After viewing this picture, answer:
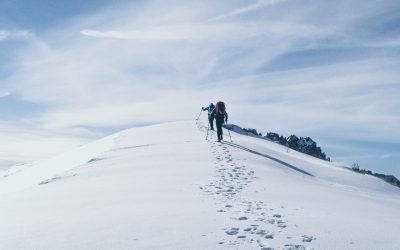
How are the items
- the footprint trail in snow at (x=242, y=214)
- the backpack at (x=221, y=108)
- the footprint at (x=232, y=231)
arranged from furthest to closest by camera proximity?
the backpack at (x=221, y=108) → the footprint at (x=232, y=231) → the footprint trail in snow at (x=242, y=214)

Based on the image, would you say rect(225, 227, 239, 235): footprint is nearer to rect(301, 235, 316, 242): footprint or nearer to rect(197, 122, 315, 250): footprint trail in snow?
rect(197, 122, 315, 250): footprint trail in snow

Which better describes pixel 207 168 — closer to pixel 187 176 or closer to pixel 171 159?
pixel 187 176

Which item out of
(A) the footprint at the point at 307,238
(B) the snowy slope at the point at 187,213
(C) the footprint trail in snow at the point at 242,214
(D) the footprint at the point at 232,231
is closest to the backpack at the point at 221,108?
(B) the snowy slope at the point at 187,213

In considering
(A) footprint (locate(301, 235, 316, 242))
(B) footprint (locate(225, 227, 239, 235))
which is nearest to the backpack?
(B) footprint (locate(225, 227, 239, 235))

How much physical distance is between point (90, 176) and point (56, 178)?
3.87 ft

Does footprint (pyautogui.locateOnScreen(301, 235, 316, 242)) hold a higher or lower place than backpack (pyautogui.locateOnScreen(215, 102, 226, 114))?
lower

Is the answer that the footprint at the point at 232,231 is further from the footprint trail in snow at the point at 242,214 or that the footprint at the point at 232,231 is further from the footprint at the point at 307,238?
the footprint at the point at 307,238

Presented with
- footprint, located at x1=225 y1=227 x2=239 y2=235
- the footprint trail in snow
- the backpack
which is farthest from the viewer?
the backpack

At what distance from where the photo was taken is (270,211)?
29.6 feet

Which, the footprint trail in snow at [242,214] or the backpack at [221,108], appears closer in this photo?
the footprint trail in snow at [242,214]

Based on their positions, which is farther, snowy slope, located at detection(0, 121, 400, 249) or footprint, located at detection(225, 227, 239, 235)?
footprint, located at detection(225, 227, 239, 235)

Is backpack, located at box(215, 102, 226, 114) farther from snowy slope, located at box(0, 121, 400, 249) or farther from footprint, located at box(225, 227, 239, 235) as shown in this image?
footprint, located at box(225, 227, 239, 235)

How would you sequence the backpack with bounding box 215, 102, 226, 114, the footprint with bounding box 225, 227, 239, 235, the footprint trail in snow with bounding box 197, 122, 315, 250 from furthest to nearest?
the backpack with bounding box 215, 102, 226, 114, the footprint with bounding box 225, 227, 239, 235, the footprint trail in snow with bounding box 197, 122, 315, 250

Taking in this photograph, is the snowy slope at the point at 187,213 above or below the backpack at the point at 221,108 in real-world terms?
below
